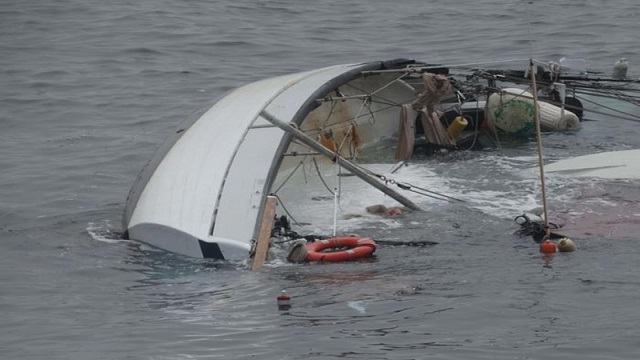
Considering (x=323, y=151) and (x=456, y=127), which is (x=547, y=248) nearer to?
(x=323, y=151)

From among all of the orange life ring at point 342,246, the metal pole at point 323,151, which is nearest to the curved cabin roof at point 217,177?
the metal pole at point 323,151

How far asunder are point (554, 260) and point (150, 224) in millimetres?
4227

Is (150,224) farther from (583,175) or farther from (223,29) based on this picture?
(223,29)

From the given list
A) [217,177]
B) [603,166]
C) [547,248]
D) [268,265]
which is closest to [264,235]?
[268,265]

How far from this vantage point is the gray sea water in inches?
413

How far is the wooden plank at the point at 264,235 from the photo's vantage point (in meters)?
12.2

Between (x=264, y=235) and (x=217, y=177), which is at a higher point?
(x=217, y=177)

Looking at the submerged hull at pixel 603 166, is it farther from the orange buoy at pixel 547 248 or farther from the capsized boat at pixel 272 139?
the orange buoy at pixel 547 248

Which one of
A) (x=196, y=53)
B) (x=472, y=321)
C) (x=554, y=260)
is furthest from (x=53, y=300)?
(x=196, y=53)

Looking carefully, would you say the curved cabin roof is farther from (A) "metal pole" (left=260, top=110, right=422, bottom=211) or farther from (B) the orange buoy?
(B) the orange buoy

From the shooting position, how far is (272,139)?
14.1m

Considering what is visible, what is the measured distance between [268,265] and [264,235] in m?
0.31

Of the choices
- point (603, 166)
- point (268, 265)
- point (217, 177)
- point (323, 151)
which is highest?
point (323, 151)

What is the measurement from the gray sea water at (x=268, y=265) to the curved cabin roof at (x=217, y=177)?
27 cm
